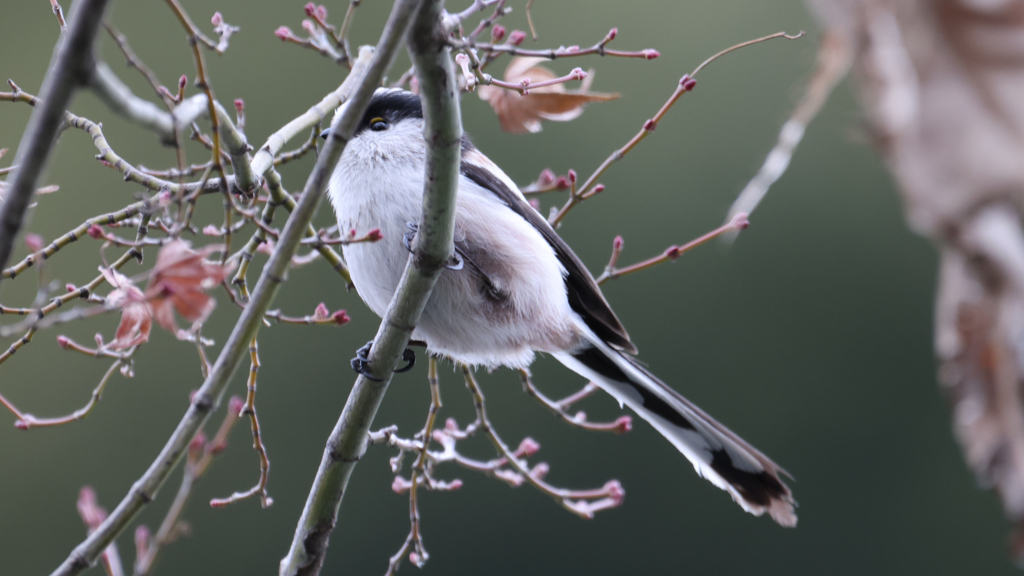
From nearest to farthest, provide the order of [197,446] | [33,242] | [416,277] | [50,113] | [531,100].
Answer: [50,113] → [197,446] → [33,242] → [416,277] → [531,100]

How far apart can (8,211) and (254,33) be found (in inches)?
301

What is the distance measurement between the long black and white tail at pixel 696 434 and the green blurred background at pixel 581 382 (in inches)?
175

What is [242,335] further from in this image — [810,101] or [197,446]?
[810,101]

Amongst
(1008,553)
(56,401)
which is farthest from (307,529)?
(56,401)

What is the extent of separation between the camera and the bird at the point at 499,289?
7.66ft

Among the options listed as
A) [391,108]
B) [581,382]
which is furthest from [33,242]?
[581,382]

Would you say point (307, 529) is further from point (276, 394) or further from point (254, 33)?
point (254, 33)

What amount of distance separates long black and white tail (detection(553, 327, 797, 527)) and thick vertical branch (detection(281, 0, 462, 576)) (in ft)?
3.02

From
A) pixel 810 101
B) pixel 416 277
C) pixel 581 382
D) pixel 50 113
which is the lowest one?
pixel 581 382

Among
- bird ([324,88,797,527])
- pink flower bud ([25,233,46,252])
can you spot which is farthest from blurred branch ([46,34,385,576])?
bird ([324,88,797,527])

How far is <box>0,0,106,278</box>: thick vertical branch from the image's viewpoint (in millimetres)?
858

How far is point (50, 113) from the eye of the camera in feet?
2.91

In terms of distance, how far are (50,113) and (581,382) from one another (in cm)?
666

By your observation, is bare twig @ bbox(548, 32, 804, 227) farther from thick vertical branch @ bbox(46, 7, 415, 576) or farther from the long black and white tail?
thick vertical branch @ bbox(46, 7, 415, 576)
